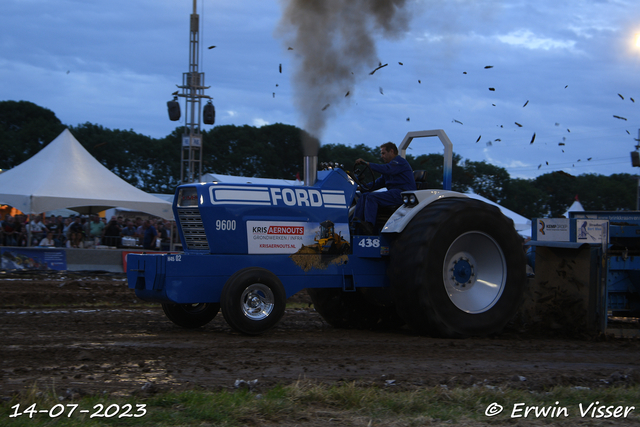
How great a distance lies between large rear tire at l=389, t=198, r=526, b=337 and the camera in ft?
21.6

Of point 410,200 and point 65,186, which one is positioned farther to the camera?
point 65,186

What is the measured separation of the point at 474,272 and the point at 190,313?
3.14 m

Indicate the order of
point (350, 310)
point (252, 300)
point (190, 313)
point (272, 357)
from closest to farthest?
point (272, 357) → point (252, 300) → point (190, 313) → point (350, 310)

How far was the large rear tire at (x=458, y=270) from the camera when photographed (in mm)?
6586

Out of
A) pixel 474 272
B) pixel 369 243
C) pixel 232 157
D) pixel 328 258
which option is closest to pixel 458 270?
pixel 474 272

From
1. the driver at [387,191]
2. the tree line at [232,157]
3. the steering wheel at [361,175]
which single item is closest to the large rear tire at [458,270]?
the driver at [387,191]

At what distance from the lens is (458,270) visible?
7027 mm

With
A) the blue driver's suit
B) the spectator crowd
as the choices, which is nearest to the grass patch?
the blue driver's suit

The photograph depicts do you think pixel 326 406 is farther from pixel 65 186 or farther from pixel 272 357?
pixel 65 186

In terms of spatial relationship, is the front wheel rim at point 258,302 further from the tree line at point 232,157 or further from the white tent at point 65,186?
the tree line at point 232,157

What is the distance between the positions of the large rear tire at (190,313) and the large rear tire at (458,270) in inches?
79.8

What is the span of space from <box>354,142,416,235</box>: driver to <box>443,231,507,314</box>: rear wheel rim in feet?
2.78

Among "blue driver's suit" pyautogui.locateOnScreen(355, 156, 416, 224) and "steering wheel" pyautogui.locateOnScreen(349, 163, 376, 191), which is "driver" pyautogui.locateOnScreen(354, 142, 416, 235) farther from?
"steering wheel" pyautogui.locateOnScreen(349, 163, 376, 191)

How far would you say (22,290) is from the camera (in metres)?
11.8
